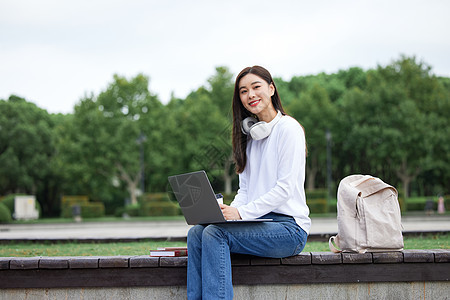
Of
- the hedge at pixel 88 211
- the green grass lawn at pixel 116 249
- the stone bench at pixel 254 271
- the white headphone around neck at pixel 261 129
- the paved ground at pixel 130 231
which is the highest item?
the white headphone around neck at pixel 261 129

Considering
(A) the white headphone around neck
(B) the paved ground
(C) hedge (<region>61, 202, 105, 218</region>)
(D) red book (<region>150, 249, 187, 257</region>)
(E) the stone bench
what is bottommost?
(C) hedge (<region>61, 202, 105, 218</region>)

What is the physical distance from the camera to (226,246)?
383 cm

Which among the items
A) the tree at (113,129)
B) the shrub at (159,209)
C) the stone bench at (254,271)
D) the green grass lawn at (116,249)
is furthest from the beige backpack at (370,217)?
the tree at (113,129)

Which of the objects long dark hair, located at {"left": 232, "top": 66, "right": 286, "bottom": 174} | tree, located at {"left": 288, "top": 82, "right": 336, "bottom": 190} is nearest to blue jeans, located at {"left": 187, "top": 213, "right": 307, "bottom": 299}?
long dark hair, located at {"left": 232, "top": 66, "right": 286, "bottom": 174}

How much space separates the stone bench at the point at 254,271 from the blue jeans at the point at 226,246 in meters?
0.20

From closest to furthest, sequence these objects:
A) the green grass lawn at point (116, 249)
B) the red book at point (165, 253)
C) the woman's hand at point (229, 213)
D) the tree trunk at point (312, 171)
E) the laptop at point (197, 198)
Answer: the laptop at point (197, 198) < the woman's hand at point (229, 213) < the red book at point (165, 253) < the green grass lawn at point (116, 249) < the tree trunk at point (312, 171)

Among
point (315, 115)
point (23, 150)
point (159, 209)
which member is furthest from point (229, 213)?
point (23, 150)

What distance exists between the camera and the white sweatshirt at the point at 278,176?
393 centimetres

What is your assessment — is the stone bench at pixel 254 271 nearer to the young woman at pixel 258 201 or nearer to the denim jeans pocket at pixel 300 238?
the denim jeans pocket at pixel 300 238

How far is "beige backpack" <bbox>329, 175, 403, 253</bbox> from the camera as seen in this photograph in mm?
4082

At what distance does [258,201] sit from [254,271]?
62 cm

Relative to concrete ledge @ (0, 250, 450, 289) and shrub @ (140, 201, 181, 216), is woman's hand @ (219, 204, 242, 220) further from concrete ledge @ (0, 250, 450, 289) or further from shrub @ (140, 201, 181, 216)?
shrub @ (140, 201, 181, 216)

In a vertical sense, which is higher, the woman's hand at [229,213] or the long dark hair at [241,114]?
the long dark hair at [241,114]

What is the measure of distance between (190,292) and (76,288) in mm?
1015
